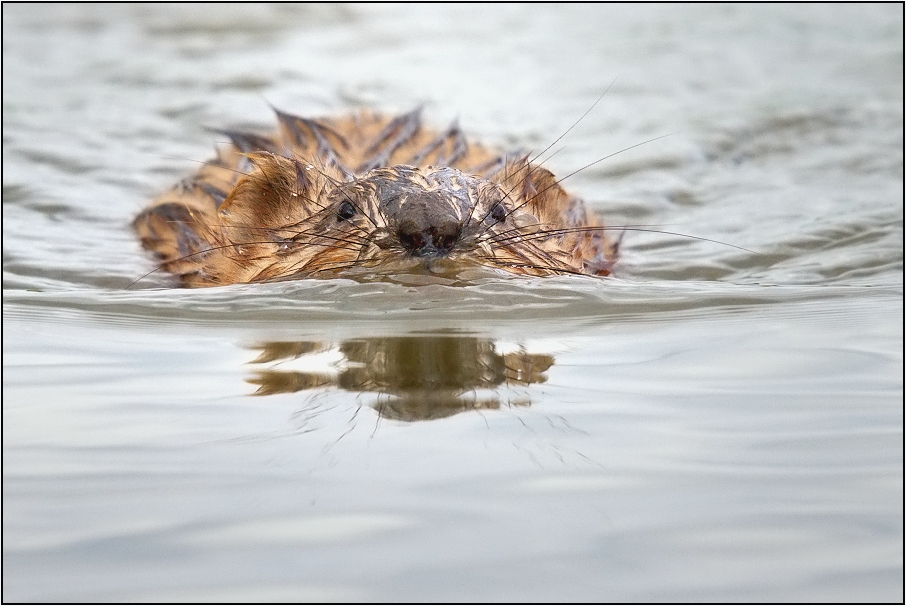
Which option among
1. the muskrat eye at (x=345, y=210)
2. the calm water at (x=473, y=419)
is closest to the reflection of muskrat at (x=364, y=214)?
the muskrat eye at (x=345, y=210)

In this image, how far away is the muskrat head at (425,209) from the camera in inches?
180

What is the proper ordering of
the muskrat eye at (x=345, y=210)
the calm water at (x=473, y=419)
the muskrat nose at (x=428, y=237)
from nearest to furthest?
1. the calm water at (x=473, y=419)
2. the muskrat nose at (x=428, y=237)
3. the muskrat eye at (x=345, y=210)

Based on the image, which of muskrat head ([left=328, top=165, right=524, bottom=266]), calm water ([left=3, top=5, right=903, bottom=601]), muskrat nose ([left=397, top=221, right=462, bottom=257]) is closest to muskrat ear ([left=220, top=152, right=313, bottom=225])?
muskrat head ([left=328, top=165, right=524, bottom=266])

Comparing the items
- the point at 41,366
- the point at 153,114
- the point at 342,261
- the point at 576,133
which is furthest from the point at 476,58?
the point at 41,366

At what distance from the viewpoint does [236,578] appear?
1812 millimetres

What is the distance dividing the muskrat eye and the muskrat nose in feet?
1.48

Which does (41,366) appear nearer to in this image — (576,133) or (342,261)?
(342,261)

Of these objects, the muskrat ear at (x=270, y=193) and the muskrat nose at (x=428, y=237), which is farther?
the muskrat ear at (x=270, y=193)

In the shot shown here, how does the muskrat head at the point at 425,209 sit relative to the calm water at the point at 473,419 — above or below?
above

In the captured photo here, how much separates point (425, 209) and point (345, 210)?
1.84 feet

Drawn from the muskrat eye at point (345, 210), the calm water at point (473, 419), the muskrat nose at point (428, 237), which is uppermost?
the muskrat eye at point (345, 210)

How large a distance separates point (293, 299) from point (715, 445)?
2.17m

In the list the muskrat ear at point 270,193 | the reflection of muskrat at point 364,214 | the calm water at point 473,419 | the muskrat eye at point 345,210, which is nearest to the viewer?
the calm water at point 473,419

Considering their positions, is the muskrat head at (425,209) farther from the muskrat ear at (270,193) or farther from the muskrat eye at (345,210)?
the muskrat ear at (270,193)
